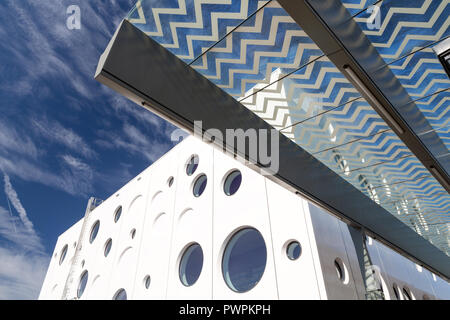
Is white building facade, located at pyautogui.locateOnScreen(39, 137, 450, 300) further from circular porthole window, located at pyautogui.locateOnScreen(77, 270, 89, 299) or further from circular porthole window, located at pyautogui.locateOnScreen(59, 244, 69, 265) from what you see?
circular porthole window, located at pyautogui.locateOnScreen(59, 244, 69, 265)

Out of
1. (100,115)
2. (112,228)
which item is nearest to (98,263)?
(112,228)

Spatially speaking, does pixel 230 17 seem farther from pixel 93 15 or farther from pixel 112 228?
pixel 112 228

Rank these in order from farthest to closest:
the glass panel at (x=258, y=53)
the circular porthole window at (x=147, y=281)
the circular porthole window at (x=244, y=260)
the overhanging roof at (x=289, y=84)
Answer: the circular porthole window at (x=147, y=281) < the circular porthole window at (x=244, y=260) < the glass panel at (x=258, y=53) < the overhanging roof at (x=289, y=84)

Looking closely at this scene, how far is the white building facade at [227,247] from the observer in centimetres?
751

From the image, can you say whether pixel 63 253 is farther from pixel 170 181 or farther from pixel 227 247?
pixel 227 247

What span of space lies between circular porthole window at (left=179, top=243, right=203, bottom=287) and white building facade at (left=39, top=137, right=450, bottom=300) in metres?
0.04

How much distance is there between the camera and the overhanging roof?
3412 mm

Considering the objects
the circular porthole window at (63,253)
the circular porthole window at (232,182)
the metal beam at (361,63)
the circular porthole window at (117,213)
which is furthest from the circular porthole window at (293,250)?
the circular porthole window at (63,253)

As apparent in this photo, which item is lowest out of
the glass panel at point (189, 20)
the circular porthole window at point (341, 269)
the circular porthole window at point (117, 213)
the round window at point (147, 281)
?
the circular porthole window at point (341, 269)

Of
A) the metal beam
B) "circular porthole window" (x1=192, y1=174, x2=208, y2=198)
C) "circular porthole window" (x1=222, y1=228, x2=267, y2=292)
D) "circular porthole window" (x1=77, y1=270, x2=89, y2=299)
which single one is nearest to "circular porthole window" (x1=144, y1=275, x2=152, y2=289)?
"circular porthole window" (x1=192, y1=174, x2=208, y2=198)

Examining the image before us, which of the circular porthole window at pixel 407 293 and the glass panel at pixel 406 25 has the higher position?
the glass panel at pixel 406 25

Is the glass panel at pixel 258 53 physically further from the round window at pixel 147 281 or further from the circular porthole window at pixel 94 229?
the circular porthole window at pixel 94 229

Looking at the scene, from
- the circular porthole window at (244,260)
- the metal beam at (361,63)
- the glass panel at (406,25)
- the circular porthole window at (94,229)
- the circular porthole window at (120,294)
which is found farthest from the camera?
the circular porthole window at (94,229)

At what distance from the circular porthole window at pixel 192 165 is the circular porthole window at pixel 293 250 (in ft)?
20.4
